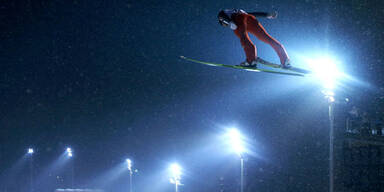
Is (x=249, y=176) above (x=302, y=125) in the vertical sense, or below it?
below

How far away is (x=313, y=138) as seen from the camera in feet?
133

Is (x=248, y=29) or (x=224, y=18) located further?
(x=248, y=29)

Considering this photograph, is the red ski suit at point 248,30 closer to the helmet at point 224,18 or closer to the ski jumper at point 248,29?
the ski jumper at point 248,29

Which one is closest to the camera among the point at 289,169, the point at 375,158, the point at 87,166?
the point at 375,158

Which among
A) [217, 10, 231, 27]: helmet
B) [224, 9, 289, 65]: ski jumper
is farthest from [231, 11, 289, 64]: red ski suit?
[217, 10, 231, 27]: helmet

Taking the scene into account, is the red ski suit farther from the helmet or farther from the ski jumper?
the helmet

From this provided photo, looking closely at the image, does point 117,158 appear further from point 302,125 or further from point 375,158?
point 375,158

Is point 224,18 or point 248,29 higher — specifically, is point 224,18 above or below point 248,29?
above

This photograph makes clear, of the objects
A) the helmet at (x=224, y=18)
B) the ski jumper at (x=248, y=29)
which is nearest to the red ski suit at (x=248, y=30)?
the ski jumper at (x=248, y=29)

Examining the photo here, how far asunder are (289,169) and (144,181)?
28.1m

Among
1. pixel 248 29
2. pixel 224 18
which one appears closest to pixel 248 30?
pixel 248 29

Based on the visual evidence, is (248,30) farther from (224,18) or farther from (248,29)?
(224,18)

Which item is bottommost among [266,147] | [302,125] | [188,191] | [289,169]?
[188,191]

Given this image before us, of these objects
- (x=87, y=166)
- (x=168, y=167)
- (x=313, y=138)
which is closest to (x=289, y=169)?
(x=313, y=138)
